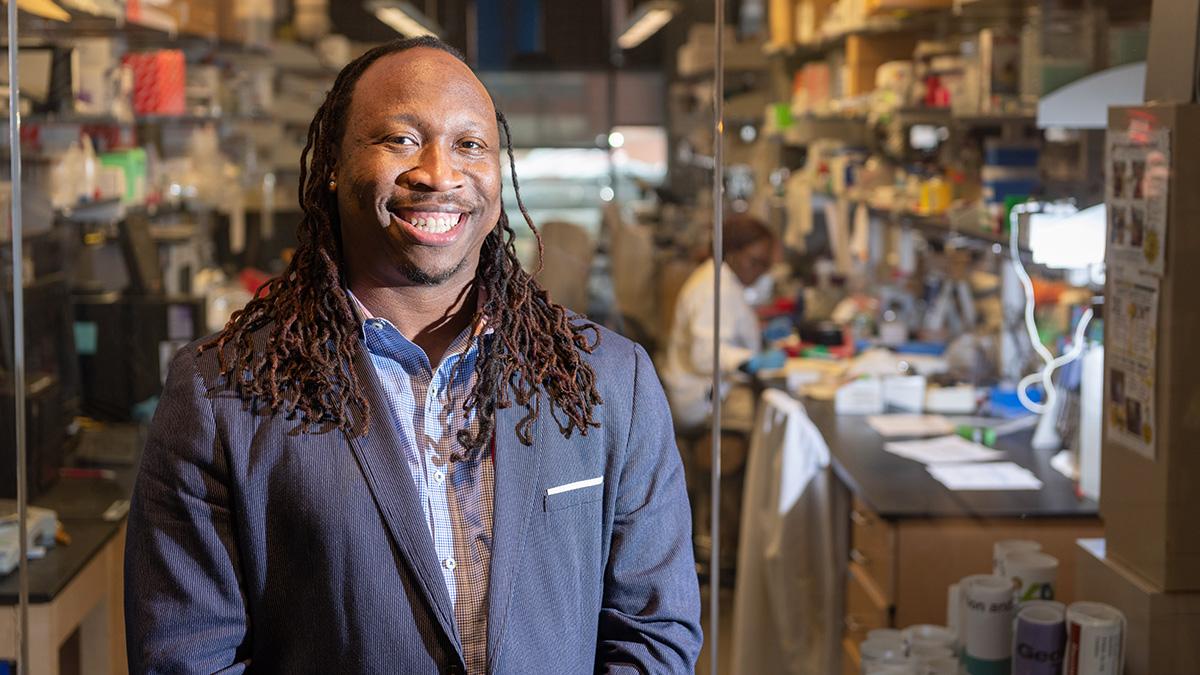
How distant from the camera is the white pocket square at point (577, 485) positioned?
144cm

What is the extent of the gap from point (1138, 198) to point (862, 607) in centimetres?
134

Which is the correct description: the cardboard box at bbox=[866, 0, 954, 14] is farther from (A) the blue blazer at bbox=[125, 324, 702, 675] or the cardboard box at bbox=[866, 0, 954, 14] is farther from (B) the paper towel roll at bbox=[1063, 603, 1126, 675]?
(A) the blue blazer at bbox=[125, 324, 702, 675]

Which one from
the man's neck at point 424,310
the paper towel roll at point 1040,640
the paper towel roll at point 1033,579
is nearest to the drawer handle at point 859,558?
the paper towel roll at point 1033,579

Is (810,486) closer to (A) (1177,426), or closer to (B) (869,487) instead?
(B) (869,487)

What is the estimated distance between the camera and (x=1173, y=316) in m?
2.20

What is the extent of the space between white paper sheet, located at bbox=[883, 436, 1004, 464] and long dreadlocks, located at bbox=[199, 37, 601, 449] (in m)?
2.25

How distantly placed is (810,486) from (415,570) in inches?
87.5

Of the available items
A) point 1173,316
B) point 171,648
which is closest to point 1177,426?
point 1173,316

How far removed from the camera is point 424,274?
4.58 ft

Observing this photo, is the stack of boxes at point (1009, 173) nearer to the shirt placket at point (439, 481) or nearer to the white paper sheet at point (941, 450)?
the white paper sheet at point (941, 450)

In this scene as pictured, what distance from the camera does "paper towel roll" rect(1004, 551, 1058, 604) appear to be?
2.48m

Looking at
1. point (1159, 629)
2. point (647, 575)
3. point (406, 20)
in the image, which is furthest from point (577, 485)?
point (406, 20)

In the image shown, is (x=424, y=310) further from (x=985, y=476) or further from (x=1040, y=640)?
(x=985, y=476)

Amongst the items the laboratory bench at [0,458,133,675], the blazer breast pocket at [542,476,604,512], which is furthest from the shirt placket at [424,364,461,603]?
the laboratory bench at [0,458,133,675]
